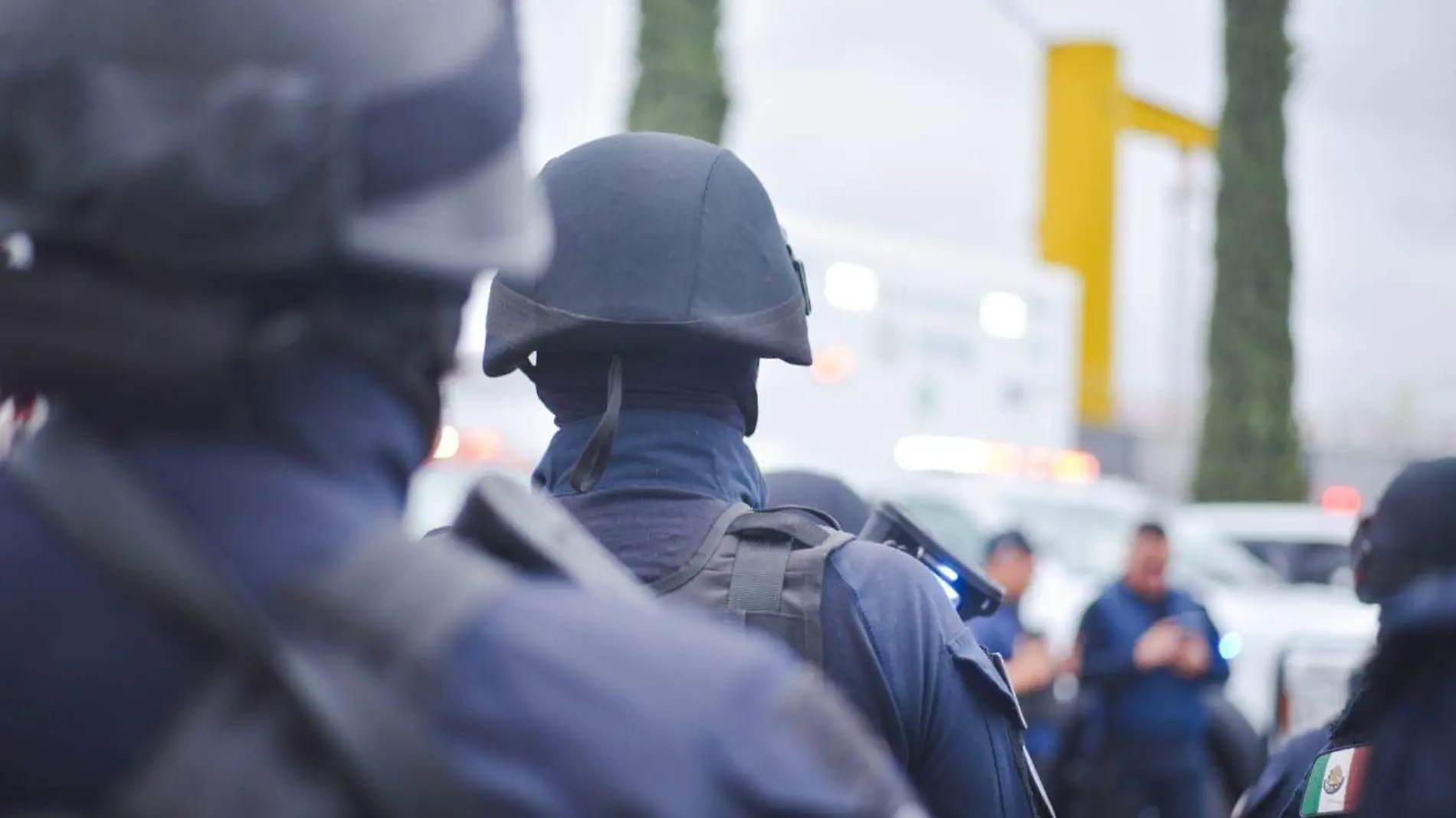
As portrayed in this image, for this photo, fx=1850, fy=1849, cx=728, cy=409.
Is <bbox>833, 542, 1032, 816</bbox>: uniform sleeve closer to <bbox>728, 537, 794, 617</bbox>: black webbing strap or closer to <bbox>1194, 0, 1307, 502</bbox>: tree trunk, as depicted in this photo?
<bbox>728, 537, 794, 617</bbox>: black webbing strap

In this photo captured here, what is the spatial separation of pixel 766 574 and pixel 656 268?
427mm

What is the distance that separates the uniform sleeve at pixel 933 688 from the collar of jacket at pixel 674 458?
23 centimetres

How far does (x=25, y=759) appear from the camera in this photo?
117 cm

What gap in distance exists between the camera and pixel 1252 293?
2038 cm

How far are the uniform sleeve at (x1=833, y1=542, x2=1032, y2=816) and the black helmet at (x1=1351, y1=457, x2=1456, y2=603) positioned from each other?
0.73 metres

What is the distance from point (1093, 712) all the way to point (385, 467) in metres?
6.89

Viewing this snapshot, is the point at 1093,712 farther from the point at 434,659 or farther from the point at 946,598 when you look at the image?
the point at 434,659

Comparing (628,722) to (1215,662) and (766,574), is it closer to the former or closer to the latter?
(766,574)

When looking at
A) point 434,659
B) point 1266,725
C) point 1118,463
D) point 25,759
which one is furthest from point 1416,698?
point 1118,463

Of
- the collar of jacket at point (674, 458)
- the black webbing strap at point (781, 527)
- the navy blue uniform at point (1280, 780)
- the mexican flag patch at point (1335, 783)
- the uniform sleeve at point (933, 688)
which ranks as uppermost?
the collar of jacket at point (674, 458)

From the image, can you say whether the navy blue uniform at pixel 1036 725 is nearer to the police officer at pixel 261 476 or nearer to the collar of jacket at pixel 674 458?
the collar of jacket at pixel 674 458

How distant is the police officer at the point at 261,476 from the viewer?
3.77 ft

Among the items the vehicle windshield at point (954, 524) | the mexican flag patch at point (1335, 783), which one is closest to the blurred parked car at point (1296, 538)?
the vehicle windshield at point (954, 524)

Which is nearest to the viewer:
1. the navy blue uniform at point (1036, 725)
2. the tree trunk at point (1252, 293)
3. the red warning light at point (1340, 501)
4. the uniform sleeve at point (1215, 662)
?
the navy blue uniform at point (1036, 725)
